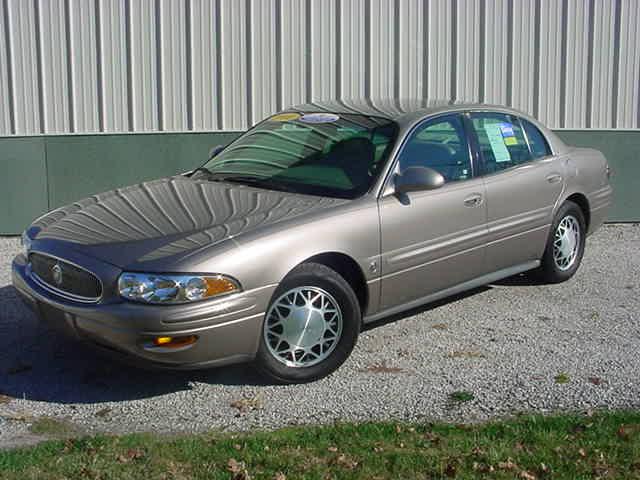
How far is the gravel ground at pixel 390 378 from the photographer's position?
5.25 meters

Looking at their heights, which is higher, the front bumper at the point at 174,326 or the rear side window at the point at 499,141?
the rear side window at the point at 499,141

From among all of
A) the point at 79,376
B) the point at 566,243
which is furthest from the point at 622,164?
the point at 79,376

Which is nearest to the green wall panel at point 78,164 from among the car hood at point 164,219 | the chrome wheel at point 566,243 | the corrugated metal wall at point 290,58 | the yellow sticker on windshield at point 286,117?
the corrugated metal wall at point 290,58

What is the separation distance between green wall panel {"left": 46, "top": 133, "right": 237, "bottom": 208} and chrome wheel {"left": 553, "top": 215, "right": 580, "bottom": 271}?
3.74 meters

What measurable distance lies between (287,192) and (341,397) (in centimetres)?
143

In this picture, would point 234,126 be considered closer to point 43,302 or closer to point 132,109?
point 132,109

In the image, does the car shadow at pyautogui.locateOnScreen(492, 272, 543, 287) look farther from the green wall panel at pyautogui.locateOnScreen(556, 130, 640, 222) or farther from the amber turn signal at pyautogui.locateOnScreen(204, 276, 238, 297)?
the amber turn signal at pyautogui.locateOnScreen(204, 276, 238, 297)

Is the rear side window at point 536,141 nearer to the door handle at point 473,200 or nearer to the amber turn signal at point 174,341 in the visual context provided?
the door handle at point 473,200

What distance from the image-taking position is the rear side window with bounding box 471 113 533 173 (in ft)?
23.0

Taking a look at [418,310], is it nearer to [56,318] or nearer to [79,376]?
[79,376]

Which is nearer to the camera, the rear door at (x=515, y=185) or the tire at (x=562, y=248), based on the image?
the rear door at (x=515, y=185)

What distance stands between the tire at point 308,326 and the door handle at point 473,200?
127 cm

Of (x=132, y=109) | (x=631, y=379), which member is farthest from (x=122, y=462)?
(x=132, y=109)

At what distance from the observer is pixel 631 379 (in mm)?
5805
